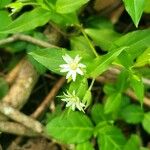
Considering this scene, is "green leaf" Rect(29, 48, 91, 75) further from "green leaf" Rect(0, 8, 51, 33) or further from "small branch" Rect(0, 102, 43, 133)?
"small branch" Rect(0, 102, 43, 133)

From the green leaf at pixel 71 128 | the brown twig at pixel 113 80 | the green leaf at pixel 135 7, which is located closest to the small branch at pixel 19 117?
the green leaf at pixel 71 128

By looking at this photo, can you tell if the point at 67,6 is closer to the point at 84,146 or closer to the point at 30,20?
the point at 30,20

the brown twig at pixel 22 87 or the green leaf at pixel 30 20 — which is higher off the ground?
the green leaf at pixel 30 20

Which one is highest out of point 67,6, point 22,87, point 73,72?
point 67,6

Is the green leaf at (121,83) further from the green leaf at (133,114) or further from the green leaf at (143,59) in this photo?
the green leaf at (143,59)

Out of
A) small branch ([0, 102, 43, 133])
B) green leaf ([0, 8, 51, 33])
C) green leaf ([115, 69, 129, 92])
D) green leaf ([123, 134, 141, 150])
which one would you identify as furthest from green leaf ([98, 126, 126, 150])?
green leaf ([0, 8, 51, 33])

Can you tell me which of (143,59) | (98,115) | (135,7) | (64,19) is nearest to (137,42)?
(143,59)
